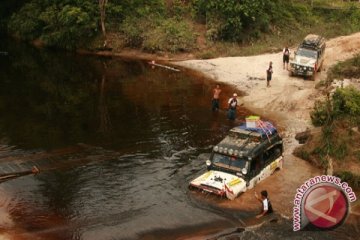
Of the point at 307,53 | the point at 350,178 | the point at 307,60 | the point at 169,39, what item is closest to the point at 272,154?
the point at 350,178

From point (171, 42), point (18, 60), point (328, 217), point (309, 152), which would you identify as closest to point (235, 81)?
point (171, 42)

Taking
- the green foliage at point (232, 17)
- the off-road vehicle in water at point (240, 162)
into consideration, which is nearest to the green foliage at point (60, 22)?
the green foliage at point (232, 17)

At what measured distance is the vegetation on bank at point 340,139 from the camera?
24.1 m

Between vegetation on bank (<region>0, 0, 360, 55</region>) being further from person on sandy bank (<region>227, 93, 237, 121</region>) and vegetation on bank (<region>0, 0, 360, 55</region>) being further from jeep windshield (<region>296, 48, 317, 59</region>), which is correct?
person on sandy bank (<region>227, 93, 237, 121</region>)

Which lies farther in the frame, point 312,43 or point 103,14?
point 103,14

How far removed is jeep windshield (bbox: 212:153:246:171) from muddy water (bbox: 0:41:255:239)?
1.93 metres

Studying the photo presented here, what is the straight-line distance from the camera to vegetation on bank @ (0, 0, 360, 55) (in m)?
51.0

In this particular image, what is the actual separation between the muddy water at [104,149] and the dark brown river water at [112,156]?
5 centimetres

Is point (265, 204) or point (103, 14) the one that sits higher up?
point (103, 14)

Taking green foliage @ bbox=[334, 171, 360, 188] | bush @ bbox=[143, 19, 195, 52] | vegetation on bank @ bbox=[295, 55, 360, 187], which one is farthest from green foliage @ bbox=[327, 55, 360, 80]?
bush @ bbox=[143, 19, 195, 52]

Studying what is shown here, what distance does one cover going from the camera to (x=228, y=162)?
21875 mm

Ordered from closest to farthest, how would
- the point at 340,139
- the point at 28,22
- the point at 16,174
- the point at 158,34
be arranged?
the point at 16,174
the point at 340,139
the point at 158,34
the point at 28,22

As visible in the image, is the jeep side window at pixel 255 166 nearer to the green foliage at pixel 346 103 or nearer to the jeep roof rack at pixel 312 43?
the green foliage at pixel 346 103

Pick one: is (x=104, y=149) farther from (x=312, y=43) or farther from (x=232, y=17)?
(x=232, y=17)
